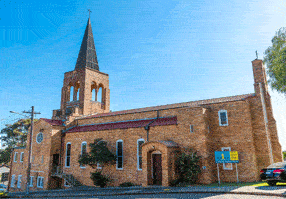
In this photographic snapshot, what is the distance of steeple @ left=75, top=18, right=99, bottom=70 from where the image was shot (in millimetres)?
39125

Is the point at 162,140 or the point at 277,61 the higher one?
the point at 277,61

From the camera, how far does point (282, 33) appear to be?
64.0 ft

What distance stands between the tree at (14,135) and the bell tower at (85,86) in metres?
22.3

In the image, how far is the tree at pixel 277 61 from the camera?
17.7m

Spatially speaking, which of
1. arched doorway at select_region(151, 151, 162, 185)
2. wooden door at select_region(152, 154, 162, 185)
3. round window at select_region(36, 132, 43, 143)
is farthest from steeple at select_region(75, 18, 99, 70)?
wooden door at select_region(152, 154, 162, 185)

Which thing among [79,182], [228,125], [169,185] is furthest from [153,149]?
[79,182]

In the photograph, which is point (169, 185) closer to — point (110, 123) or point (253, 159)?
point (253, 159)

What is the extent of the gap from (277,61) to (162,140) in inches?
456

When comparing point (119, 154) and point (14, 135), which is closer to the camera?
point (119, 154)

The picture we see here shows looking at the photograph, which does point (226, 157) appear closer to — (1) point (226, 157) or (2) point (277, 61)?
(1) point (226, 157)

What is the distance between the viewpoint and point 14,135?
53781 millimetres

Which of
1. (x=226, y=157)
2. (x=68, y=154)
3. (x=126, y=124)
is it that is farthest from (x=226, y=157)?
(x=68, y=154)

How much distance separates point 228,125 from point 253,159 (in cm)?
343

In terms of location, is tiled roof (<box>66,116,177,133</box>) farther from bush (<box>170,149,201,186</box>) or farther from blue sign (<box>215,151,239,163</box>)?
blue sign (<box>215,151,239,163</box>)
